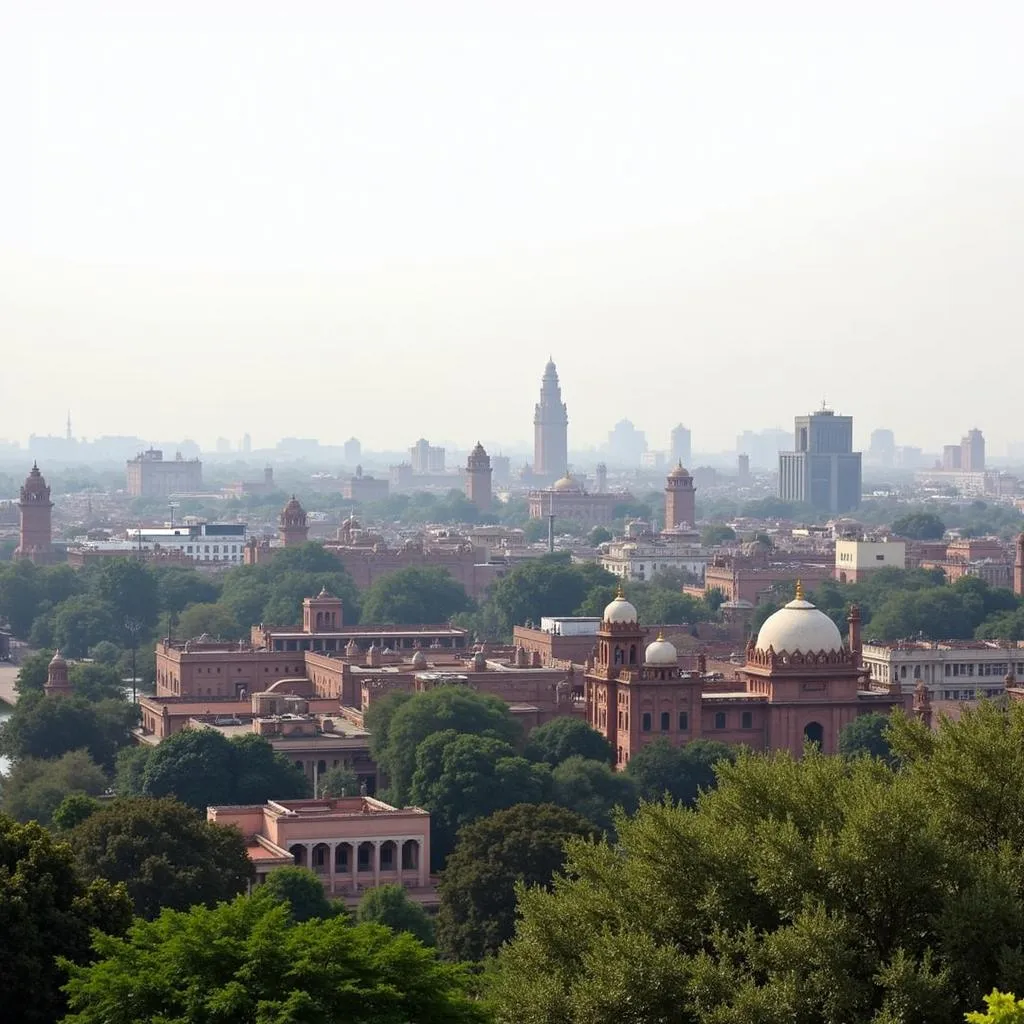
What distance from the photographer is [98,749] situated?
60.9 meters

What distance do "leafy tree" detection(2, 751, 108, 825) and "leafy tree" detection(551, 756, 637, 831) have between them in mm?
9151

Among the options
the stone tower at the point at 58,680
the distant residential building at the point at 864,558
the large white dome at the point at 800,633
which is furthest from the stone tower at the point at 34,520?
the large white dome at the point at 800,633

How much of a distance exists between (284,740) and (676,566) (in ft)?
238

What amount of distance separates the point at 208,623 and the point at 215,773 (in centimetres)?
3983

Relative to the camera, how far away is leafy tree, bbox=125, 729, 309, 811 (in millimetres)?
51312

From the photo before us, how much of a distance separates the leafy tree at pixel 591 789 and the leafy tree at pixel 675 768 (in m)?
0.87

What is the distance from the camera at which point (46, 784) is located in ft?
169

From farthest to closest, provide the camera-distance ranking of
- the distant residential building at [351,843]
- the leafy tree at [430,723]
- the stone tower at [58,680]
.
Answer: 1. the stone tower at [58,680]
2. the leafy tree at [430,723]
3. the distant residential building at [351,843]

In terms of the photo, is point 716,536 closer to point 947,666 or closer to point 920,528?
point 920,528

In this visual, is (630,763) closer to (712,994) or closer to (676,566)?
(712,994)

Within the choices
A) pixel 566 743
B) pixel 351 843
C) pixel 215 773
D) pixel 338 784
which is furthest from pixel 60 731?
pixel 351 843

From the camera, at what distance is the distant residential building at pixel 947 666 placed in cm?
7294

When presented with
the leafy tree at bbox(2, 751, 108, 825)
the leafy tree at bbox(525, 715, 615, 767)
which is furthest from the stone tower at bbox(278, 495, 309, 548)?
the leafy tree at bbox(525, 715, 615, 767)

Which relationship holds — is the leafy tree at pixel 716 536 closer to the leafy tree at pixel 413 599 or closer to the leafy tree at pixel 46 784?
the leafy tree at pixel 413 599
